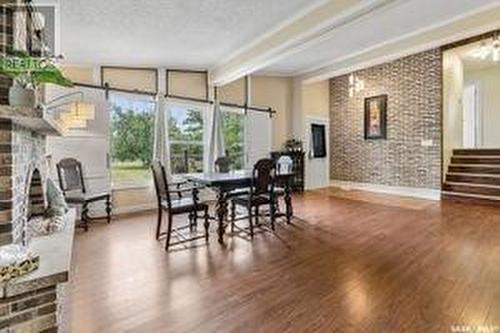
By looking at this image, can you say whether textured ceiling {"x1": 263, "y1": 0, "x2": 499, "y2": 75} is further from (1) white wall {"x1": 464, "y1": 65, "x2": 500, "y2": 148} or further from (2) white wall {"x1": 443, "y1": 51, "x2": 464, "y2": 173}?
(1) white wall {"x1": 464, "y1": 65, "x2": 500, "y2": 148}

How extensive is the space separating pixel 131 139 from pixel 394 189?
20.3ft

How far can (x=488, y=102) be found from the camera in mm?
9836

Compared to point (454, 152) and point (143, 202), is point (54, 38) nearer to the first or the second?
point (143, 202)

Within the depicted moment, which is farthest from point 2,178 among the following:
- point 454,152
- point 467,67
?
point 467,67

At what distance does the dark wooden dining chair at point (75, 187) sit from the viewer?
514 cm

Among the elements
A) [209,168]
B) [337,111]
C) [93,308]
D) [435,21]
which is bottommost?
[93,308]

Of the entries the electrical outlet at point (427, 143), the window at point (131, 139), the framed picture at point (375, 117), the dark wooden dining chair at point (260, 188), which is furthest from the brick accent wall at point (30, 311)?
the framed picture at point (375, 117)

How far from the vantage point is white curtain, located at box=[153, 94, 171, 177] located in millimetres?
6383

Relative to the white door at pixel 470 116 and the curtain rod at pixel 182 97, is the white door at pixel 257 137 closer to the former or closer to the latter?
the curtain rod at pixel 182 97

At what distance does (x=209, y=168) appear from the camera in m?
7.32

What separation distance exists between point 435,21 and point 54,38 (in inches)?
218

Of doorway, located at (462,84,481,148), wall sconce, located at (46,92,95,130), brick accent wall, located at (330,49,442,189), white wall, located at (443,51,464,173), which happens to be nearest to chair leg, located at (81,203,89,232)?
wall sconce, located at (46,92,95,130)

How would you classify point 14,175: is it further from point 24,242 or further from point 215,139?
point 215,139
